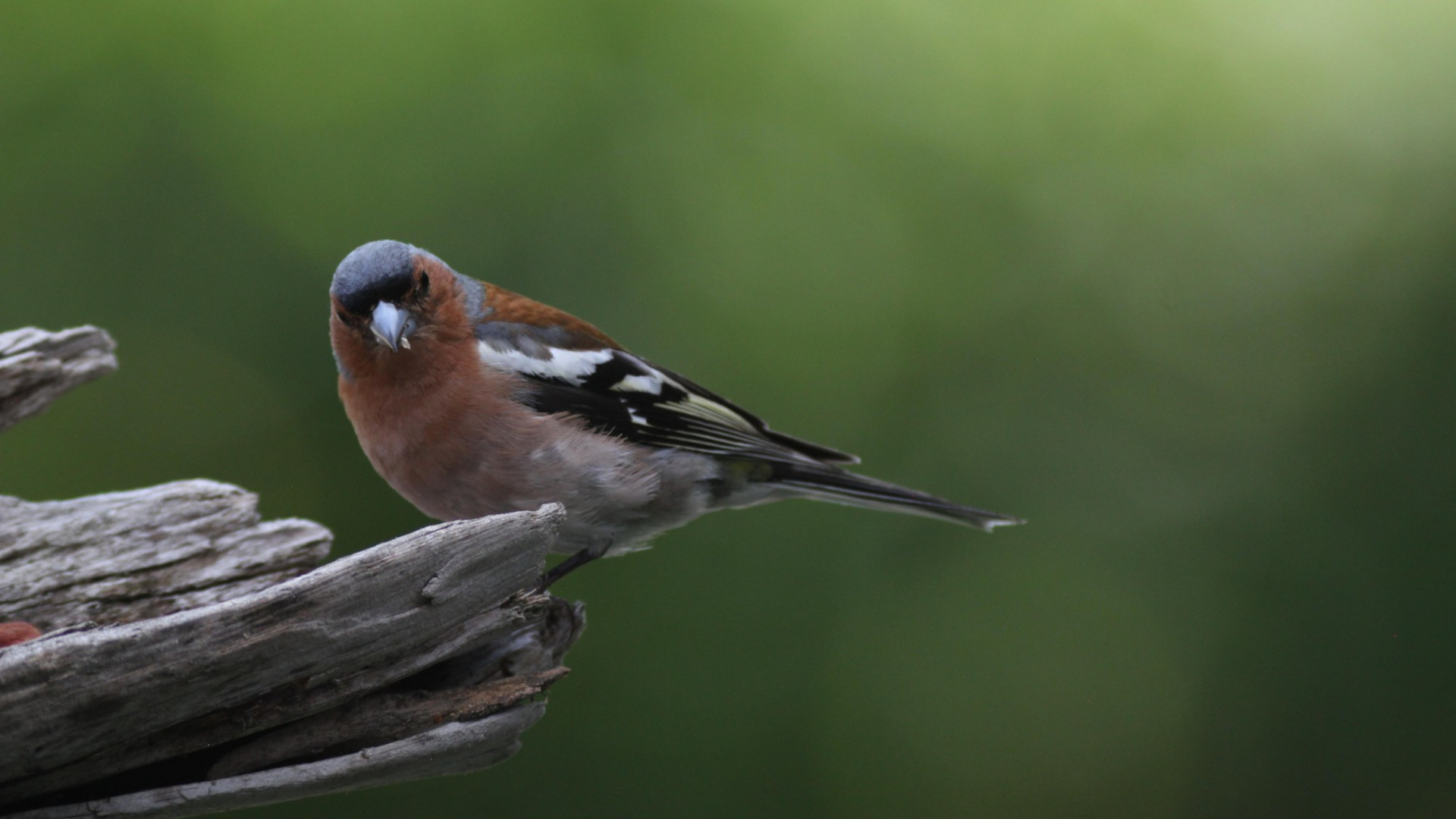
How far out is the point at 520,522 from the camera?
71.9 inches

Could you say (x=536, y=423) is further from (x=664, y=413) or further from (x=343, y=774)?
(x=343, y=774)

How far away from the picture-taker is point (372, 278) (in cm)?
264

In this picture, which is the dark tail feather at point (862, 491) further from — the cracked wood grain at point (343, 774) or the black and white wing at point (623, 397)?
the cracked wood grain at point (343, 774)

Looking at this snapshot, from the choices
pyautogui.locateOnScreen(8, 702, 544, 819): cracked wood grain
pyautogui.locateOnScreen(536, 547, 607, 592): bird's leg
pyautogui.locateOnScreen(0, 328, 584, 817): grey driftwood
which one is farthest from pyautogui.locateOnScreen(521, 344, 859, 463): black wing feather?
pyautogui.locateOnScreen(8, 702, 544, 819): cracked wood grain

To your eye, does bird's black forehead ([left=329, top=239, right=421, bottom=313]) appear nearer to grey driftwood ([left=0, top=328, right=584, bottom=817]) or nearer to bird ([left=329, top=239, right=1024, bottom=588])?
bird ([left=329, top=239, right=1024, bottom=588])

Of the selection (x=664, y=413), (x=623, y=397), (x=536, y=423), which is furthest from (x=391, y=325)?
(x=664, y=413)

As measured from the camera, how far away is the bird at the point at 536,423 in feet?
8.79

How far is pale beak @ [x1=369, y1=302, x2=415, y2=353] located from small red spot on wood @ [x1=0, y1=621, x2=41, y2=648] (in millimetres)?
901

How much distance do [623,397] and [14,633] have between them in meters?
1.46

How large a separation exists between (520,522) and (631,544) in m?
1.18

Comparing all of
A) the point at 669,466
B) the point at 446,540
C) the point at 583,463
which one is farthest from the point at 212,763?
the point at 669,466

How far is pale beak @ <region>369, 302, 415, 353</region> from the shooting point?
2588 mm

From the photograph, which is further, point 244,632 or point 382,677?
point 382,677

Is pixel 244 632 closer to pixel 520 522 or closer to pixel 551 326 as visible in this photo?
pixel 520 522
